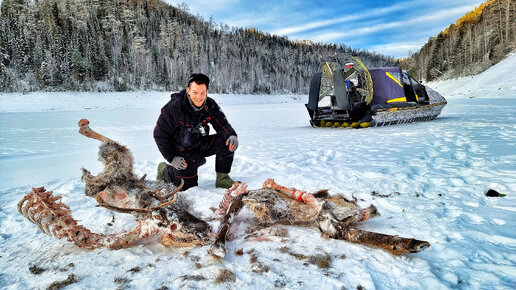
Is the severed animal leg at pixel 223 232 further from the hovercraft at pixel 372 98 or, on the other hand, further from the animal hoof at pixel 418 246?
the hovercraft at pixel 372 98

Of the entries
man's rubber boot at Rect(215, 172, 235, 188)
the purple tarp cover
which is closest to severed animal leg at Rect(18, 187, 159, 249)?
man's rubber boot at Rect(215, 172, 235, 188)

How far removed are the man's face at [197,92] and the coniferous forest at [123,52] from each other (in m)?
45.3

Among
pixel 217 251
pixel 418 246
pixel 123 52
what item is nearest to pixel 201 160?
pixel 217 251

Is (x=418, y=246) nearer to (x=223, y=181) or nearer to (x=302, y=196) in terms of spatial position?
(x=302, y=196)

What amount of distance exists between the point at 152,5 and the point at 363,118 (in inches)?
3553

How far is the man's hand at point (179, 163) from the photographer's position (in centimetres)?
338

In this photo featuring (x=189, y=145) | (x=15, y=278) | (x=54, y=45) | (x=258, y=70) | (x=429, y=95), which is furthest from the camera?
(x=258, y=70)

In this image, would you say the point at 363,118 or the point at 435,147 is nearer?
the point at 435,147

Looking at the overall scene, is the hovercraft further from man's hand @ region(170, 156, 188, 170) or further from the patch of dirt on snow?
the patch of dirt on snow

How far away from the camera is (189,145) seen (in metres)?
3.68

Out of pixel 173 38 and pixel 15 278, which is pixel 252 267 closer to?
pixel 15 278

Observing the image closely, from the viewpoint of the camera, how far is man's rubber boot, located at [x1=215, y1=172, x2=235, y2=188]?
3.78m

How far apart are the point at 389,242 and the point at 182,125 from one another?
105 inches

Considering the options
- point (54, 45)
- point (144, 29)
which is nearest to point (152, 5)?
point (144, 29)
